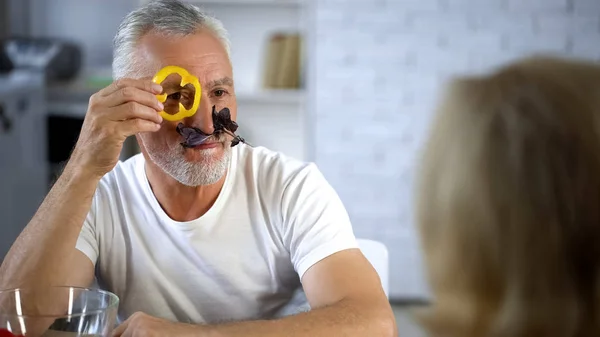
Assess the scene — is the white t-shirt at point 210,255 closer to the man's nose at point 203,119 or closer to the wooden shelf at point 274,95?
the man's nose at point 203,119

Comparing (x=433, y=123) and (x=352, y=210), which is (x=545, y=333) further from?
(x=352, y=210)

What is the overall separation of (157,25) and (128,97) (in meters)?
0.31

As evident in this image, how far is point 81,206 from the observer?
1.58m

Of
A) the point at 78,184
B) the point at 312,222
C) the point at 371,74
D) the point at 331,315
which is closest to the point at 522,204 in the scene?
the point at 331,315

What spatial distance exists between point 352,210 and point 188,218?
2.48 metres

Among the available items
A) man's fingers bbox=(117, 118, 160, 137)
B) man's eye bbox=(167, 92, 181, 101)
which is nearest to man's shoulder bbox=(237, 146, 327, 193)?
man's eye bbox=(167, 92, 181, 101)

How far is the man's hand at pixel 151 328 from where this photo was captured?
131cm

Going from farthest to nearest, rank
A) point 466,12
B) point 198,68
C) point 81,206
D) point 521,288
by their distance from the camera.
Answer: point 466,12 < point 198,68 < point 81,206 < point 521,288

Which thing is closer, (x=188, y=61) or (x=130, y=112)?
(x=130, y=112)

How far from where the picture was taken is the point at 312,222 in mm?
1676

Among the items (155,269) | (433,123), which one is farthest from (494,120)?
(155,269)

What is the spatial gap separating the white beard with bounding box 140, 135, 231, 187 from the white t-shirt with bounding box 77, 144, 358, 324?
0.06m

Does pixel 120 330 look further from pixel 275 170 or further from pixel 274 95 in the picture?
pixel 274 95

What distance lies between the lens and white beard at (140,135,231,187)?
5.75ft
